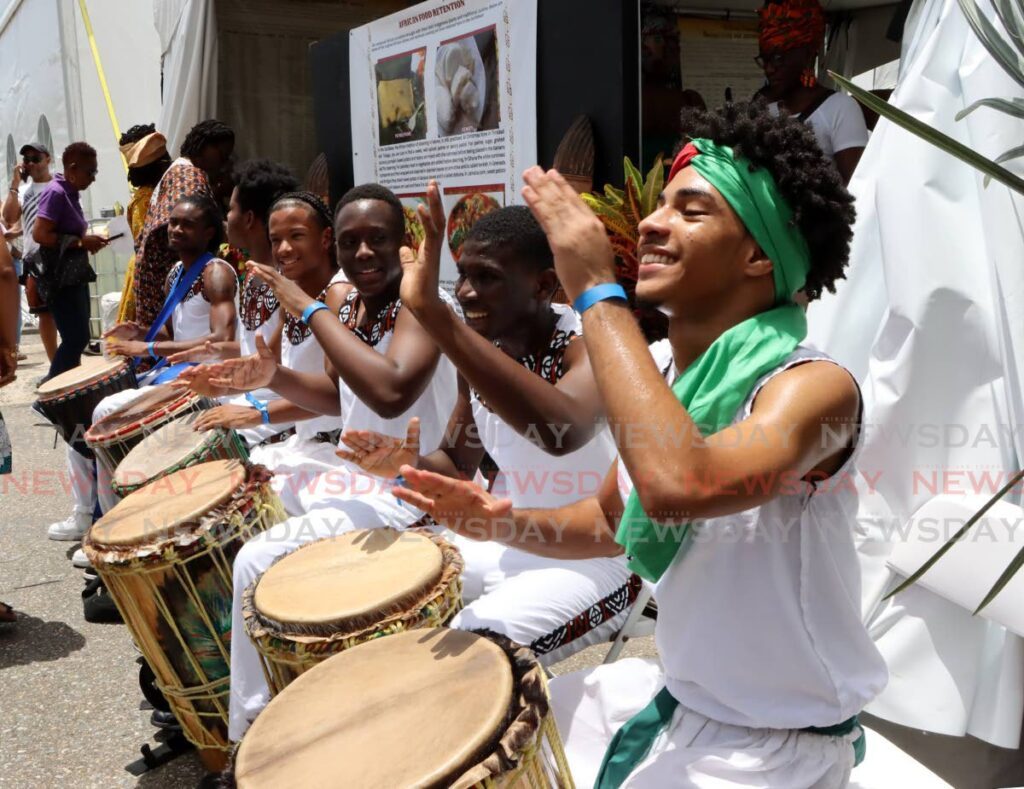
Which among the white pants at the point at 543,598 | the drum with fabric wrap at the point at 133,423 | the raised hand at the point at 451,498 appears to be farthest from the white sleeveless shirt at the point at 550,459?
the drum with fabric wrap at the point at 133,423

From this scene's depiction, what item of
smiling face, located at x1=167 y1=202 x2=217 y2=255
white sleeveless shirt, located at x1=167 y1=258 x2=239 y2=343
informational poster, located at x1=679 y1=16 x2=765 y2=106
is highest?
informational poster, located at x1=679 y1=16 x2=765 y2=106

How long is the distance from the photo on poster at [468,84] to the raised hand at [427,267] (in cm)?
270

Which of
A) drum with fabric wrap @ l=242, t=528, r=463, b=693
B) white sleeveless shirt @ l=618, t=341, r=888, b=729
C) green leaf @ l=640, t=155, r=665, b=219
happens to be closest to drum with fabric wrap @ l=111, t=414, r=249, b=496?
drum with fabric wrap @ l=242, t=528, r=463, b=693

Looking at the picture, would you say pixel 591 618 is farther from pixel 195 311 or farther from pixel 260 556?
pixel 195 311

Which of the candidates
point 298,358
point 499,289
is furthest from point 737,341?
point 298,358

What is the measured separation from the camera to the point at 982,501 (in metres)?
2.37

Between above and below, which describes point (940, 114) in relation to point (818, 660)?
above

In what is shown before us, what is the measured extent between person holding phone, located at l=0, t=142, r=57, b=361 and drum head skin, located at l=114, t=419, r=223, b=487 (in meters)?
5.27

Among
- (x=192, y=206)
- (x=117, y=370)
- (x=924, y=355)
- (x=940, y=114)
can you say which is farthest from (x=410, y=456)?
(x=192, y=206)

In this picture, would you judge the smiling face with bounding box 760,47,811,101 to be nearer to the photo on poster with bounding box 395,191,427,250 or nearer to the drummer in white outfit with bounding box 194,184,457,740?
the drummer in white outfit with bounding box 194,184,457,740

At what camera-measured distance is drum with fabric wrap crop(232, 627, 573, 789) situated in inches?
55.2

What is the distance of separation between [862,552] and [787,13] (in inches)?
93.1

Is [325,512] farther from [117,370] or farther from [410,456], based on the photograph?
[117,370]

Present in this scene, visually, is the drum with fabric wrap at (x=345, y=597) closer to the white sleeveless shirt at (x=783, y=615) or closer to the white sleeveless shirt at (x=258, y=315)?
the white sleeveless shirt at (x=783, y=615)
